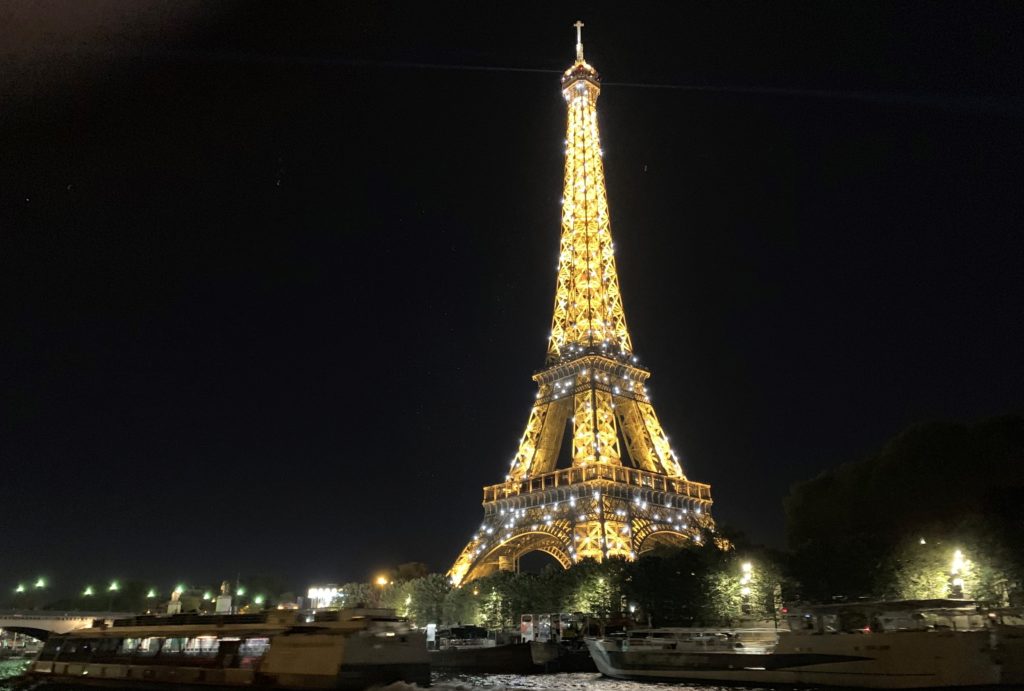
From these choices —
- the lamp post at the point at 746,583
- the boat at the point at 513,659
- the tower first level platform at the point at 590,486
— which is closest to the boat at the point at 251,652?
the boat at the point at 513,659

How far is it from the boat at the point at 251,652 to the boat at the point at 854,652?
12914 mm

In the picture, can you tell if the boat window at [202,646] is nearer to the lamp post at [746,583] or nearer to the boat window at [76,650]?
the boat window at [76,650]

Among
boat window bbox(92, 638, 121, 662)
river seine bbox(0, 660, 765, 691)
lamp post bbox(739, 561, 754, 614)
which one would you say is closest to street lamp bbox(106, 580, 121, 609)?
river seine bbox(0, 660, 765, 691)

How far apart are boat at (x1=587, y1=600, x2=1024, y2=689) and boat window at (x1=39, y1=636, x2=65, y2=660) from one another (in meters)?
23.2

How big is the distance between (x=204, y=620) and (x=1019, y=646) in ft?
92.5

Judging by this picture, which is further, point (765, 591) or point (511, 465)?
point (511, 465)

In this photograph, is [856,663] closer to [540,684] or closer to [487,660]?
[540,684]

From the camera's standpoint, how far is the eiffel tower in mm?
55562

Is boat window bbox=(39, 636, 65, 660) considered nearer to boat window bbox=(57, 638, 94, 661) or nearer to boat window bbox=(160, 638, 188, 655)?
boat window bbox=(57, 638, 94, 661)

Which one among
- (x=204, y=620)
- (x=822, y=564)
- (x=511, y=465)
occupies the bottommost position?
(x=204, y=620)

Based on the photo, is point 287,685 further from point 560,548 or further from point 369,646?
point 560,548

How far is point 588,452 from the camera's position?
194ft

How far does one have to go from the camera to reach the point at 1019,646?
90.0 feet

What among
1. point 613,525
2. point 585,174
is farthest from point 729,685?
point 585,174
